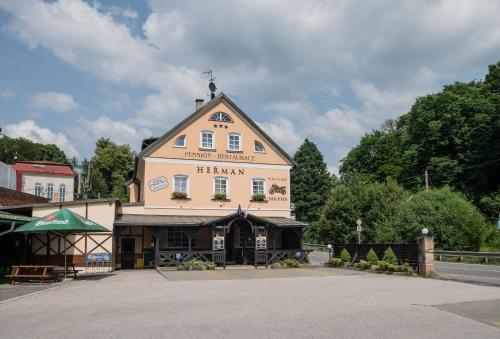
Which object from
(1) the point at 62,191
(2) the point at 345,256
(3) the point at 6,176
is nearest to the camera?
(2) the point at 345,256

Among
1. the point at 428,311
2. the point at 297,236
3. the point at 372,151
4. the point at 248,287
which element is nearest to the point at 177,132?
the point at 297,236

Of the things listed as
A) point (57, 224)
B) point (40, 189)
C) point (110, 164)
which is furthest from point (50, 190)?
point (57, 224)

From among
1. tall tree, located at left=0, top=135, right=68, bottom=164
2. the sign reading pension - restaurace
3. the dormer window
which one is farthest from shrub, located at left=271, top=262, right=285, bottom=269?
tall tree, located at left=0, top=135, right=68, bottom=164

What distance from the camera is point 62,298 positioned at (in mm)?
12445

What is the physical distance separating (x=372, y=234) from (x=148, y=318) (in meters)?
29.8

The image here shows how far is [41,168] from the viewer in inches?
2100

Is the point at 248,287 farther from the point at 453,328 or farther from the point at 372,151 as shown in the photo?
the point at 372,151

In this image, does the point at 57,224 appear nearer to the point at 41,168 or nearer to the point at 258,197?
the point at 258,197

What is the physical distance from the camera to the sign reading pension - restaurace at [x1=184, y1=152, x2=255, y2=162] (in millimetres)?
27234

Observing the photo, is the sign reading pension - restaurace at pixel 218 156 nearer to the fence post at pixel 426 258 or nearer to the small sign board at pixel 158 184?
the small sign board at pixel 158 184

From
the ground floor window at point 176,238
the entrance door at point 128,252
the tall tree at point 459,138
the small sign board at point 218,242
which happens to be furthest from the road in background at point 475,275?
the tall tree at point 459,138

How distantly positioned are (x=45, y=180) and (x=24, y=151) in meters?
21.9

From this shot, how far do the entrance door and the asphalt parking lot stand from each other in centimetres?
1003

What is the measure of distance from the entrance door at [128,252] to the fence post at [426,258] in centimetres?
1480
